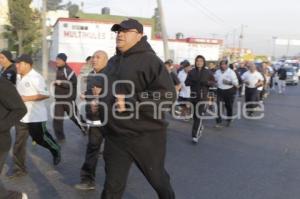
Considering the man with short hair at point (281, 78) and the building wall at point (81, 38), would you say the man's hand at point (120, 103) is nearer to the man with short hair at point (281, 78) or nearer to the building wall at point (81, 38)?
the man with short hair at point (281, 78)

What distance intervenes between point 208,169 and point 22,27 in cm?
4099

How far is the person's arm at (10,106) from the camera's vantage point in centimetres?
369

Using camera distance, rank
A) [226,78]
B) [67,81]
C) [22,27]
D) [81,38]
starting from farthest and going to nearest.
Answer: [22,27]
[81,38]
[226,78]
[67,81]

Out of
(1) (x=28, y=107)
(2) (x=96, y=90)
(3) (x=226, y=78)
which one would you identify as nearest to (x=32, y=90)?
(1) (x=28, y=107)

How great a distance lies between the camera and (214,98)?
13.0 meters

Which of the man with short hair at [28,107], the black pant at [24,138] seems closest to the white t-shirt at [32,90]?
the man with short hair at [28,107]

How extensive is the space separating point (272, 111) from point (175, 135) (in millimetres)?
6834

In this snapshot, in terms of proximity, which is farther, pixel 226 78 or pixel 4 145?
pixel 226 78

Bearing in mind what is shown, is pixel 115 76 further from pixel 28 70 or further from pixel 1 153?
pixel 28 70

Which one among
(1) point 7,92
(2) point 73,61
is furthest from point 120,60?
(2) point 73,61

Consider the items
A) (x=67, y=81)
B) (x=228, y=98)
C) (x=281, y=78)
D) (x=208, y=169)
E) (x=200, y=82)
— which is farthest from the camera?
(x=281, y=78)

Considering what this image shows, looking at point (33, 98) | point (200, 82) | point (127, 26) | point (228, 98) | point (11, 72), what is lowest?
point (228, 98)

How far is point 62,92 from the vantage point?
8.66 m

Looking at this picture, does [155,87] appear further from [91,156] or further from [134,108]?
[91,156]
